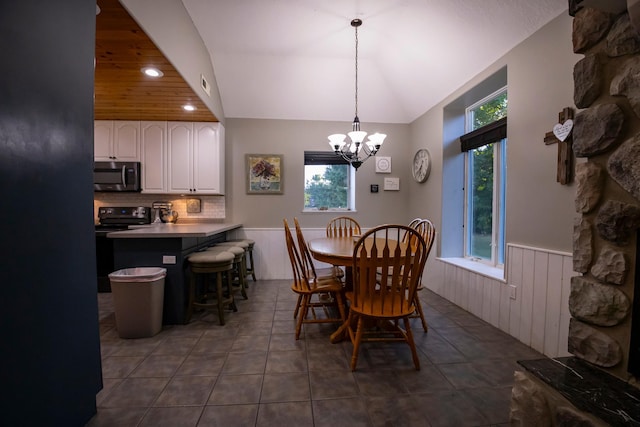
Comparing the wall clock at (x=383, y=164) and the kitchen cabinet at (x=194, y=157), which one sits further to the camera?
the wall clock at (x=383, y=164)

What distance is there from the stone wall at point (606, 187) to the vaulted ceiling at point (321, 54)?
3.82ft

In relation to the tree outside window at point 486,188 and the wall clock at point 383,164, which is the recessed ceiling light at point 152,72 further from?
the tree outside window at point 486,188

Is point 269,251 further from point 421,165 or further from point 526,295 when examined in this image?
point 526,295

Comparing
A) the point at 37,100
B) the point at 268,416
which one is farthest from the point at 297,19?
the point at 268,416

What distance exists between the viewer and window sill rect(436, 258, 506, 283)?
2.52 m

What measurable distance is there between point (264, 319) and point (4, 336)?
6.20 feet

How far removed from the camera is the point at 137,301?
7.16 feet

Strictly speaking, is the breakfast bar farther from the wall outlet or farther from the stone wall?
the stone wall

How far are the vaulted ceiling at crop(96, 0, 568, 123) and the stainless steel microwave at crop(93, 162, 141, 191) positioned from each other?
2.12 ft

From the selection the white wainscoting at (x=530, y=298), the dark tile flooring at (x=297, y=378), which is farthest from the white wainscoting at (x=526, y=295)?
the dark tile flooring at (x=297, y=378)

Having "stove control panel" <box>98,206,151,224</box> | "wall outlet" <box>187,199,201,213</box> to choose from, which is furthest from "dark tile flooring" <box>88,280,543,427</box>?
"wall outlet" <box>187,199,201,213</box>

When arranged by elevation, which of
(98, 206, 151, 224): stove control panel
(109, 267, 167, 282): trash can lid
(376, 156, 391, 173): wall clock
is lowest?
(109, 267, 167, 282): trash can lid

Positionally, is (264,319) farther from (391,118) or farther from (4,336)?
(391,118)

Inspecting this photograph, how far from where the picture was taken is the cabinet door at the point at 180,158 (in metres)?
3.67
